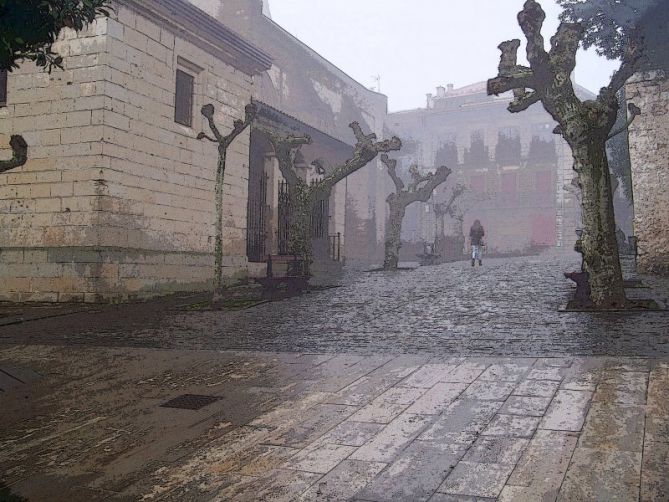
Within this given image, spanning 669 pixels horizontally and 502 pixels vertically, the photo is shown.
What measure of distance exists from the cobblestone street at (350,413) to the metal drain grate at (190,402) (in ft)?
0.16

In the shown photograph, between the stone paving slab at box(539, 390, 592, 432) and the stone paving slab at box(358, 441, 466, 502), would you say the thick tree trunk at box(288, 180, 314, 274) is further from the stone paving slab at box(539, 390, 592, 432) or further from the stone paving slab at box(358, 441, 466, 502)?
the stone paving slab at box(358, 441, 466, 502)

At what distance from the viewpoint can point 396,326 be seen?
7.05 m

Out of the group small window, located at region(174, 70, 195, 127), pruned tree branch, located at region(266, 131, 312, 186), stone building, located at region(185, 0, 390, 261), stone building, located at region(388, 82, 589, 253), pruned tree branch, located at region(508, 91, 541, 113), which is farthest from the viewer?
stone building, located at region(388, 82, 589, 253)

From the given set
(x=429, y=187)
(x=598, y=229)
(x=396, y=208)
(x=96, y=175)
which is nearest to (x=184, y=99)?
(x=96, y=175)

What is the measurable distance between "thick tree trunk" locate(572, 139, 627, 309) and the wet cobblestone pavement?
0.61 metres

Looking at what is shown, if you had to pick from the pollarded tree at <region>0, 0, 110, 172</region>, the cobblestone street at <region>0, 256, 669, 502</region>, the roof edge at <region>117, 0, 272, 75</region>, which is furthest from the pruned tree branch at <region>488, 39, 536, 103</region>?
the roof edge at <region>117, 0, 272, 75</region>

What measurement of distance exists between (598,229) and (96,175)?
27.3 feet

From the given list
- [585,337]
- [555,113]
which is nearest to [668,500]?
[585,337]

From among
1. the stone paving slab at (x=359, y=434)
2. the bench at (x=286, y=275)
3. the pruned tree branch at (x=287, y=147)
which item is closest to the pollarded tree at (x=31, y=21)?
the stone paving slab at (x=359, y=434)

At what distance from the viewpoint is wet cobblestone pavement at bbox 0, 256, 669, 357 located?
18.1 feet

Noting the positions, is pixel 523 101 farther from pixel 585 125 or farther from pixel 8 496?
pixel 8 496

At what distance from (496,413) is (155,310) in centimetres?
748

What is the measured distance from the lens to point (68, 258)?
10180 mm

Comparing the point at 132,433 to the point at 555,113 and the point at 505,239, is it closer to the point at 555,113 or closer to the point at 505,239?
the point at 555,113
